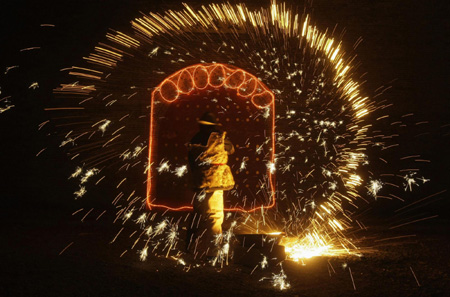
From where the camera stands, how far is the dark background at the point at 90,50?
9.38 metres

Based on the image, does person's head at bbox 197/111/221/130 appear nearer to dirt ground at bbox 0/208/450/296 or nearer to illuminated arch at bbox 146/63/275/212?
dirt ground at bbox 0/208/450/296

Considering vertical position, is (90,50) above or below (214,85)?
above

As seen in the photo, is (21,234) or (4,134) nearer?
(21,234)

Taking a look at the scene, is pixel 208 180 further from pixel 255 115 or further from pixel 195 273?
pixel 255 115

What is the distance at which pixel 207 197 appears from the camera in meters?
6.00

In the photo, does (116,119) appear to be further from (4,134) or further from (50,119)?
Answer: (4,134)

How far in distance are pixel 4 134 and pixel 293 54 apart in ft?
19.8

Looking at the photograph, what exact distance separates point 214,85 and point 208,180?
3.77 metres

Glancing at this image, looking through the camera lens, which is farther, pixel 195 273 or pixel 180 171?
pixel 180 171

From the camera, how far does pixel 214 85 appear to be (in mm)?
9328

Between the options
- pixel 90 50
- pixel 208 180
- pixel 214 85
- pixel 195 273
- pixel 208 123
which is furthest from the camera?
pixel 90 50

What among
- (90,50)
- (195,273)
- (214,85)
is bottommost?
(195,273)

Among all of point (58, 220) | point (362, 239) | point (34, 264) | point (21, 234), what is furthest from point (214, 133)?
point (58, 220)

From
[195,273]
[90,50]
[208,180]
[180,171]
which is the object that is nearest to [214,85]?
[180,171]
